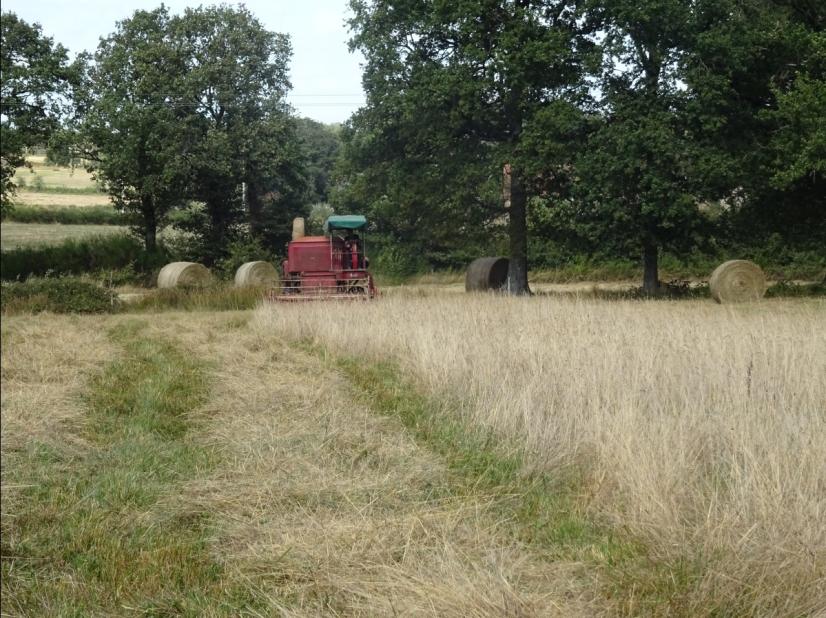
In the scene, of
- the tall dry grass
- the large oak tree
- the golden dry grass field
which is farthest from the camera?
the large oak tree

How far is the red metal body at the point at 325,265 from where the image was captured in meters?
20.1

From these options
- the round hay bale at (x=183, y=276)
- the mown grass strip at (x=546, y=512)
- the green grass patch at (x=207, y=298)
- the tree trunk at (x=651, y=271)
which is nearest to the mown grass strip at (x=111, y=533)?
the mown grass strip at (x=546, y=512)

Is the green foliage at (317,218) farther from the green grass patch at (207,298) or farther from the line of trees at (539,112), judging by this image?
the green grass patch at (207,298)

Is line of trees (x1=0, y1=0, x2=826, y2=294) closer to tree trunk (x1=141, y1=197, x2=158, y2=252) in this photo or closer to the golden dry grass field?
tree trunk (x1=141, y1=197, x2=158, y2=252)

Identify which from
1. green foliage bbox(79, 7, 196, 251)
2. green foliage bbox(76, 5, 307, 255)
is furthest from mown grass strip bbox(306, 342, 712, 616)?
green foliage bbox(79, 7, 196, 251)

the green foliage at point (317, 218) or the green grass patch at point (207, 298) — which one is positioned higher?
the green foliage at point (317, 218)

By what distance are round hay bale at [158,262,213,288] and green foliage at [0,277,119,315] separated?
66.7ft

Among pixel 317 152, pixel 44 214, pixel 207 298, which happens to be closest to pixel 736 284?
pixel 207 298

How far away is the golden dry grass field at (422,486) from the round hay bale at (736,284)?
1437cm

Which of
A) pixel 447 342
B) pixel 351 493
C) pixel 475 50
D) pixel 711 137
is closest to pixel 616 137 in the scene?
pixel 711 137

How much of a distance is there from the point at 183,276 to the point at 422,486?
20893mm

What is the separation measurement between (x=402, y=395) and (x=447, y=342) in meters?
2.09

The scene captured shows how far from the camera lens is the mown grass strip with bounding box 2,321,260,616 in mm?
3412

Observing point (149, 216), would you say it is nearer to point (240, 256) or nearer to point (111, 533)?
point (240, 256)
